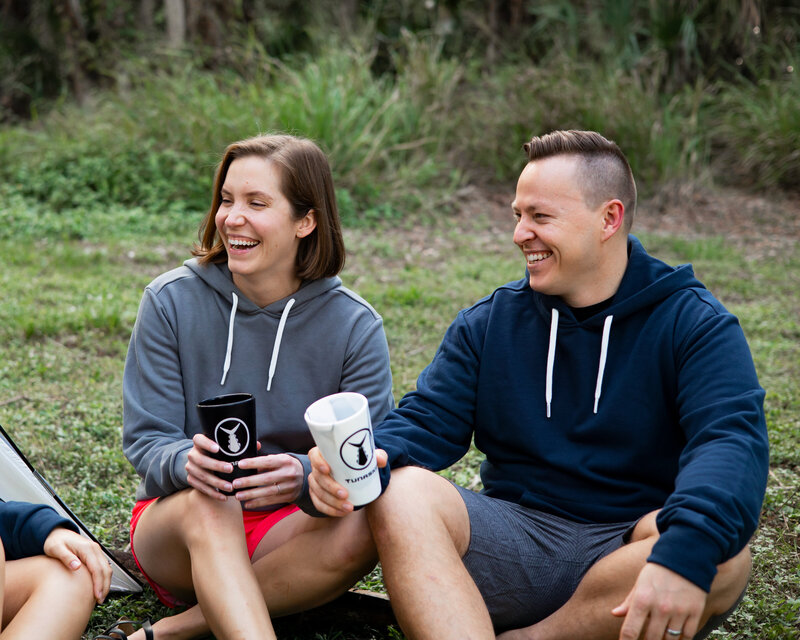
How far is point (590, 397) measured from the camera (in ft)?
8.68

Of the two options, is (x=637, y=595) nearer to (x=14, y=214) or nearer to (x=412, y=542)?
(x=412, y=542)

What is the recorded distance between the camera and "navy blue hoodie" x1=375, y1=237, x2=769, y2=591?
2.43 meters

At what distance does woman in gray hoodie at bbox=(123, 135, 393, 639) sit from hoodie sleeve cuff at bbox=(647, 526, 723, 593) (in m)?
0.80

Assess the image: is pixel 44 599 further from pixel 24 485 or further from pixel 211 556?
pixel 24 485

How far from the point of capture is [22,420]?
4398mm

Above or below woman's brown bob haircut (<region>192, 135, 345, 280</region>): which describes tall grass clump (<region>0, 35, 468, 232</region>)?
below

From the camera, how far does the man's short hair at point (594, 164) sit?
8.92ft

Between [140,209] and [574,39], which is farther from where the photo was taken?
[574,39]

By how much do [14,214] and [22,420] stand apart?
4.21 meters

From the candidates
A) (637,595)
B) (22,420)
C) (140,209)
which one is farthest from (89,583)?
(140,209)

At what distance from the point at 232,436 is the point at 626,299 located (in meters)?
1.17

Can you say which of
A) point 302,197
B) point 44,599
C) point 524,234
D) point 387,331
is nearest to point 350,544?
point 44,599

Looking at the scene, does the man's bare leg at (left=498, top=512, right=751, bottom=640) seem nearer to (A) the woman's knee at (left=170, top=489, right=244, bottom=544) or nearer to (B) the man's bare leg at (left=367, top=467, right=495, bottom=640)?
(B) the man's bare leg at (left=367, top=467, right=495, bottom=640)

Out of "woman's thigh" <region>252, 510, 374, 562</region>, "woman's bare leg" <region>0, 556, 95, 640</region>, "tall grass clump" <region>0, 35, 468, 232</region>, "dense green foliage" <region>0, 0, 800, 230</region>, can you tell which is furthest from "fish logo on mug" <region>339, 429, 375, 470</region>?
"dense green foliage" <region>0, 0, 800, 230</region>
